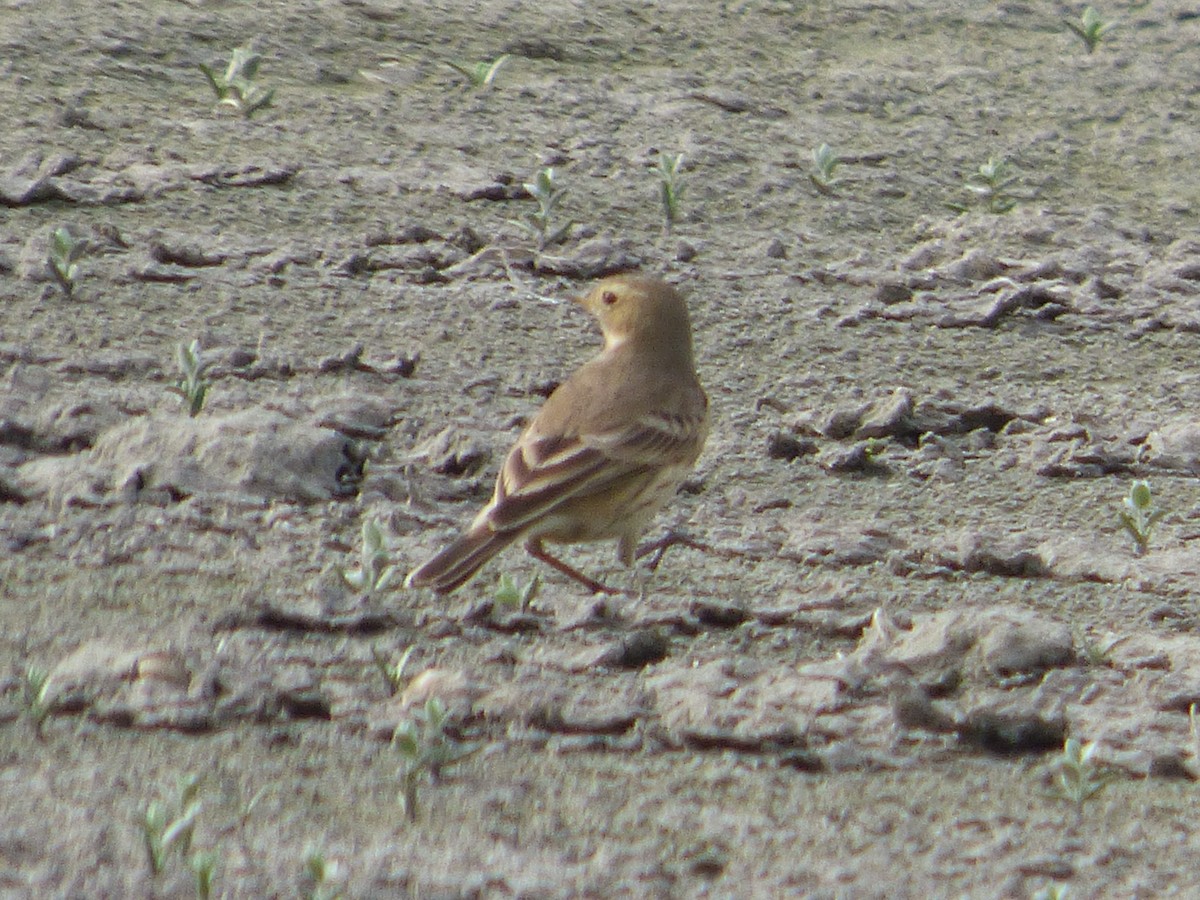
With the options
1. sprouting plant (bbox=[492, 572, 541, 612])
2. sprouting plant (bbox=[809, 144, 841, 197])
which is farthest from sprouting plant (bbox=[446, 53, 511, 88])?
sprouting plant (bbox=[492, 572, 541, 612])

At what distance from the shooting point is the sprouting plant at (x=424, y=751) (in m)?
3.64

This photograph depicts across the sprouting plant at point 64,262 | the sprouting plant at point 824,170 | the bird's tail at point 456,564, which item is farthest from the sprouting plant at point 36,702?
the sprouting plant at point 824,170

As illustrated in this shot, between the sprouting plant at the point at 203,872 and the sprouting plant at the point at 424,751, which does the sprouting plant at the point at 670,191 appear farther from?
the sprouting plant at the point at 203,872

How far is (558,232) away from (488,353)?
2.92 ft

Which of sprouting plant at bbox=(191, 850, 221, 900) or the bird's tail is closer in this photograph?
sprouting plant at bbox=(191, 850, 221, 900)

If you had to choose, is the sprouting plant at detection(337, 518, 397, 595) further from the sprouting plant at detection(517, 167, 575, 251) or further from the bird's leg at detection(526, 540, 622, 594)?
the sprouting plant at detection(517, 167, 575, 251)

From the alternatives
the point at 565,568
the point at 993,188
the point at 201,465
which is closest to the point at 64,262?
the point at 201,465

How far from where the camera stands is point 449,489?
17.7 feet

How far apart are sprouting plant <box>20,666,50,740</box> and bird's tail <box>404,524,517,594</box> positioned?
1.03m

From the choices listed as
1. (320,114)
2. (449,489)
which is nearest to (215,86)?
(320,114)

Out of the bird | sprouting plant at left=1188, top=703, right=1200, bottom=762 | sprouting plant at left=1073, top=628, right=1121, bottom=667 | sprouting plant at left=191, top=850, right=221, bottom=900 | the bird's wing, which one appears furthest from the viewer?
the bird's wing

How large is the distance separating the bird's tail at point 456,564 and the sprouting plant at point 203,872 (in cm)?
141

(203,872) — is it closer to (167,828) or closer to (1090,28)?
(167,828)

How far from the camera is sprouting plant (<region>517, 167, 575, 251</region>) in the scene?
6.88m
